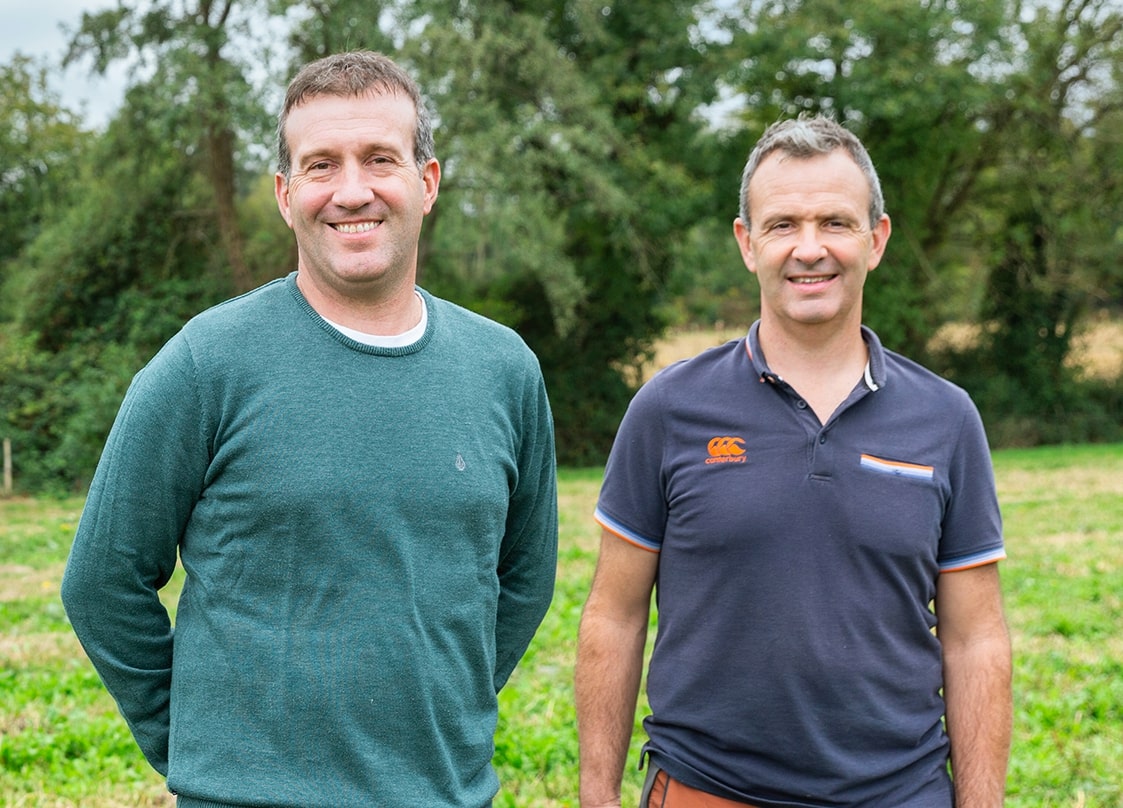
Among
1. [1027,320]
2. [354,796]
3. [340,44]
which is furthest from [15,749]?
[1027,320]

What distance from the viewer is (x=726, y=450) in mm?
2545

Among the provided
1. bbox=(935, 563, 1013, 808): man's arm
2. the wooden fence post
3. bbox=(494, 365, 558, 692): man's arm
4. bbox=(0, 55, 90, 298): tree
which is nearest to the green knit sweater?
bbox=(494, 365, 558, 692): man's arm

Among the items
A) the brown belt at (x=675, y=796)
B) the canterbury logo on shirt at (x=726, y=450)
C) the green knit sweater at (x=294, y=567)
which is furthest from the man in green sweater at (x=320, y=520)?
the canterbury logo on shirt at (x=726, y=450)

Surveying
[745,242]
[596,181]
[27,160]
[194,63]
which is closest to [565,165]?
[596,181]

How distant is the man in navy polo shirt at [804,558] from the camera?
2.42 metres

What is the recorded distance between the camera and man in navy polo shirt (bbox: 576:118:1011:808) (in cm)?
242

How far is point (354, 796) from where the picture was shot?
2203mm

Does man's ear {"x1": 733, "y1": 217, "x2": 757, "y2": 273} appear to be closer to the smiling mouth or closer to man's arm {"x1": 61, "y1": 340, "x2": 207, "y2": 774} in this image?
the smiling mouth

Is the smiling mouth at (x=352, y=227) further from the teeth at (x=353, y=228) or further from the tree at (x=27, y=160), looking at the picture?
the tree at (x=27, y=160)

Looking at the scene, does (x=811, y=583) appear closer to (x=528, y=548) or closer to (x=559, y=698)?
(x=528, y=548)

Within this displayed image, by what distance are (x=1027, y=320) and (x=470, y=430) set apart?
2490cm

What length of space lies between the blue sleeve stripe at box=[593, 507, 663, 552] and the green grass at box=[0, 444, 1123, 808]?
2310 millimetres

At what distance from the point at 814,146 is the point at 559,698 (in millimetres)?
3958

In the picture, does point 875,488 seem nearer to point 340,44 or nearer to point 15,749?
point 15,749
